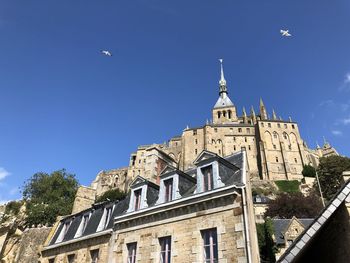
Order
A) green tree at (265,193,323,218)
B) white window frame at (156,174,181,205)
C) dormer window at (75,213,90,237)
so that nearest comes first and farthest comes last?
white window frame at (156,174,181,205) → dormer window at (75,213,90,237) → green tree at (265,193,323,218)

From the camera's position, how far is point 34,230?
22.1m

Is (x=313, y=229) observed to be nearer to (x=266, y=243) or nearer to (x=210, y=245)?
(x=210, y=245)

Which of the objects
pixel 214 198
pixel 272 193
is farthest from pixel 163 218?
pixel 272 193

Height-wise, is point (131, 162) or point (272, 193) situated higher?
point (131, 162)

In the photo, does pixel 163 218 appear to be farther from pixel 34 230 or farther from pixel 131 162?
pixel 131 162

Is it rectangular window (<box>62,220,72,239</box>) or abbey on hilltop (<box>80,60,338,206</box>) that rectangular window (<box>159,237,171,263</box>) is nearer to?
rectangular window (<box>62,220,72,239</box>)

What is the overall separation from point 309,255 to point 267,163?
6644cm

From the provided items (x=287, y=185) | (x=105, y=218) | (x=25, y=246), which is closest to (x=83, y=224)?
(x=105, y=218)

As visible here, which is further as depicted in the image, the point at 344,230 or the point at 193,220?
the point at 193,220

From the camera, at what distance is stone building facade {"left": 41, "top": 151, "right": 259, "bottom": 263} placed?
10.1m

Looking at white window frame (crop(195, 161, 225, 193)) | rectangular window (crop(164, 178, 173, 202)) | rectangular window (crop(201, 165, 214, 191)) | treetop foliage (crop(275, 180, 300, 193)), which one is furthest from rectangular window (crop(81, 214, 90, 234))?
treetop foliage (crop(275, 180, 300, 193))

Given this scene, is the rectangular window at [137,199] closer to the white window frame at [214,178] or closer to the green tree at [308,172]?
the white window frame at [214,178]

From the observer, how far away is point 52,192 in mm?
52062

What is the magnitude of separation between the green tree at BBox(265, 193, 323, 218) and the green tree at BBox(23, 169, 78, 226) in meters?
30.2
